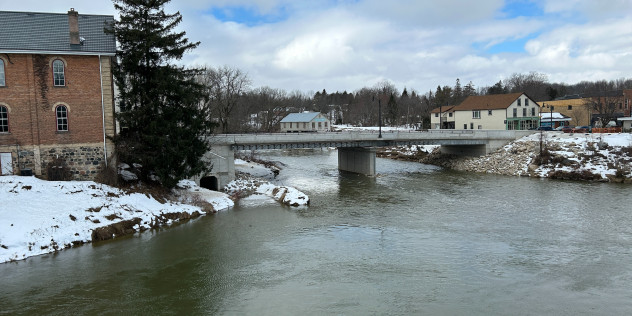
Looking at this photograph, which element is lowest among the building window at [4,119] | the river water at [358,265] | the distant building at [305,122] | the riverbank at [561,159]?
the river water at [358,265]

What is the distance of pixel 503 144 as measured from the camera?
5303 centimetres

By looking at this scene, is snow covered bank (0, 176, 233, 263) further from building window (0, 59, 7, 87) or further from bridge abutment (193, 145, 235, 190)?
bridge abutment (193, 145, 235, 190)

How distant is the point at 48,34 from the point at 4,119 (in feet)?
19.6

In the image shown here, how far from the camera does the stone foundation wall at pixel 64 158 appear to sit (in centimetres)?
2716

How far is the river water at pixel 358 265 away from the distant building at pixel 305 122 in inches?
2681

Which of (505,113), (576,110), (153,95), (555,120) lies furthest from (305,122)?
(153,95)

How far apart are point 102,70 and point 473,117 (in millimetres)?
59831

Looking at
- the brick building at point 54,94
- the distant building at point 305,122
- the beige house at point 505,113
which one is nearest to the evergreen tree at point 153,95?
the brick building at point 54,94

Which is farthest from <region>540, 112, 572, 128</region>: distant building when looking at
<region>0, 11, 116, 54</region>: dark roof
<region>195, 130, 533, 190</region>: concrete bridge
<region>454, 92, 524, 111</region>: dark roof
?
<region>0, 11, 116, 54</region>: dark roof

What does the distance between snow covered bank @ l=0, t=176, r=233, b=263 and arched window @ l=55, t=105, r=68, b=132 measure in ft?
12.3

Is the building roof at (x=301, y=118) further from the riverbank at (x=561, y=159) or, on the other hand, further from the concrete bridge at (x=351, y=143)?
the riverbank at (x=561, y=159)

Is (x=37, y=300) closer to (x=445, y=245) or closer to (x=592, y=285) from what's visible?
(x=445, y=245)

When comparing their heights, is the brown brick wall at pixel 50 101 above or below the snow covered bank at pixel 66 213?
above

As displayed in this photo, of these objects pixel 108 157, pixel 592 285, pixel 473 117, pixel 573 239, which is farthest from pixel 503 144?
pixel 108 157
